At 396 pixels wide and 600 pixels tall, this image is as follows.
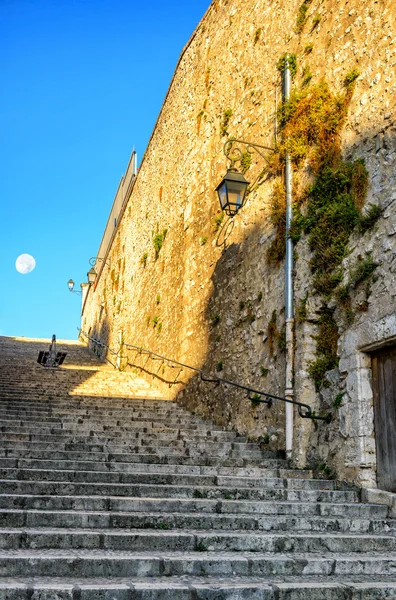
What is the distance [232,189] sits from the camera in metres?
7.96

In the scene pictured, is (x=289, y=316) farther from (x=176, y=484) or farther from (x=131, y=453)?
(x=176, y=484)

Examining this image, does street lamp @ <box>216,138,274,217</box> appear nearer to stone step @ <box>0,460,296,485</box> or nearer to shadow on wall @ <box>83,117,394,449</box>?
shadow on wall @ <box>83,117,394,449</box>

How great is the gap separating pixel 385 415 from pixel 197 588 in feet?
9.08

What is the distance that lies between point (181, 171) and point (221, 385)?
5488 millimetres

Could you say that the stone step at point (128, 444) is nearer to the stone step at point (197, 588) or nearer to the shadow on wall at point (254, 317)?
the shadow on wall at point (254, 317)

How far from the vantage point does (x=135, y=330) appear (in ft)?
52.5

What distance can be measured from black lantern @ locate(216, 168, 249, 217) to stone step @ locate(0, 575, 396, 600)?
5.27 m

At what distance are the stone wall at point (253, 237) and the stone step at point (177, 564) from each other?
5.67ft

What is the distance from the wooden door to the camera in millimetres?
5266

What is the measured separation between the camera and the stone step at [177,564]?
335 centimetres

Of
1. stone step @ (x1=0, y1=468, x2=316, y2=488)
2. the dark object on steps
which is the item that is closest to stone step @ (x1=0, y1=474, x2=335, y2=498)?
stone step @ (x1=0, y1=468, x2=316, y2=488)

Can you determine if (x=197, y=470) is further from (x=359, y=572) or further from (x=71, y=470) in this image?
(x=359, y=572)

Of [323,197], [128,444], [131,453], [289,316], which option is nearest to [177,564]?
[131,453]

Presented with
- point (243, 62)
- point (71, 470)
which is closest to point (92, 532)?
point (71, 470)
